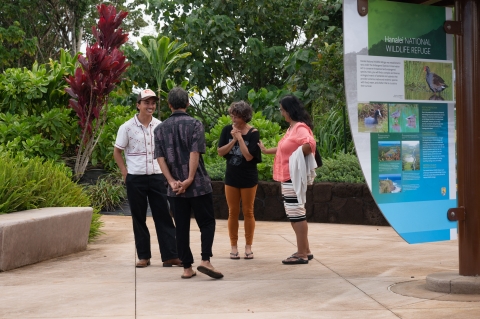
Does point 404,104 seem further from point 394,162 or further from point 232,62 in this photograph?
point 232,62

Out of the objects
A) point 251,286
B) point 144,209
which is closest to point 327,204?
point 144,209

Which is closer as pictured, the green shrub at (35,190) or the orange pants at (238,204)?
the orange pants at (238,204)

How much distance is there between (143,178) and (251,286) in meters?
1.89

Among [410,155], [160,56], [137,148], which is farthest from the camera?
[160,56]

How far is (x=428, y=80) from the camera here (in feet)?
22.5

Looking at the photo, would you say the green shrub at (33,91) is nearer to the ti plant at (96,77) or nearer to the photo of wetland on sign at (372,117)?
the ti plant at (96,77)

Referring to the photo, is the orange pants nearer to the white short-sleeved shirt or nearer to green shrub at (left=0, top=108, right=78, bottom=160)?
the white short-sleeved shirt

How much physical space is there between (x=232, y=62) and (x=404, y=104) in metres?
12.9

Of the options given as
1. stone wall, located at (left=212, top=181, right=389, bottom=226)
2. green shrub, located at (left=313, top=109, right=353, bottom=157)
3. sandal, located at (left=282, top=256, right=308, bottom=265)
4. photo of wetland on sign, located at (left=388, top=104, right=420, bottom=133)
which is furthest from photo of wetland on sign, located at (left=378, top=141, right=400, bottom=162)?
green shrub, located at (left=313, top=109, right=353, bottom=157)

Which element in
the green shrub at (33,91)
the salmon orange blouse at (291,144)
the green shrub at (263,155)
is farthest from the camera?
the green shrub at (33,91)

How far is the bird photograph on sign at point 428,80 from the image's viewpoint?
6.74 m

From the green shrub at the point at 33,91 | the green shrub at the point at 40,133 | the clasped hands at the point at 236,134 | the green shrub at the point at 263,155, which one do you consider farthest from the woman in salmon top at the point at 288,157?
the green shrub at the point at 33,91

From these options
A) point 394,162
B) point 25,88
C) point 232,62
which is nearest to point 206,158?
point 25,88

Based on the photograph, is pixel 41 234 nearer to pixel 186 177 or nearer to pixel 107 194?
pixel 186 177
